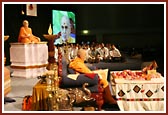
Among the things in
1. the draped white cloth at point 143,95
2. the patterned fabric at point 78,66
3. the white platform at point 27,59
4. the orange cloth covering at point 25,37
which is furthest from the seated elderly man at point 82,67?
the orange cloth covering at point 25,37

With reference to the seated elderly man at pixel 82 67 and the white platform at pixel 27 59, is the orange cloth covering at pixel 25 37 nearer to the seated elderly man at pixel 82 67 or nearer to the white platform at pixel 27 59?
the white platform at pixel 27 59

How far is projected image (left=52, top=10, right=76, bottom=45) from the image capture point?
912cm

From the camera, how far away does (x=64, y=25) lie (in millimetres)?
9406

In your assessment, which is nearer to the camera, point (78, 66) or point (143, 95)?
point (143, 95)

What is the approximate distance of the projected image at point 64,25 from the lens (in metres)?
9.12

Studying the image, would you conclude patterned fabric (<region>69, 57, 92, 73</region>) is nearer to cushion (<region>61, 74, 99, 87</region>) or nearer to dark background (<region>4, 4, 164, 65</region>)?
cushion (<region>61, 74, 99, 87</region>)

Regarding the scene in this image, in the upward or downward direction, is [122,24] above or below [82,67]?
above

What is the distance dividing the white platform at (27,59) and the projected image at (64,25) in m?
2.86

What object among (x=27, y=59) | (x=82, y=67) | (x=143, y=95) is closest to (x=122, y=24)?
(x=27, y=59)

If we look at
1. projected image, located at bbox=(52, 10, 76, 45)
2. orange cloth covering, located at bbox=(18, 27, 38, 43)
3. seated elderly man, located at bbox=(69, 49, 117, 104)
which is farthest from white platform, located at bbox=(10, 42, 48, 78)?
projected image, located at bbox=(52, 10, 76, 45)

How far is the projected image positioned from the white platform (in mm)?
2865

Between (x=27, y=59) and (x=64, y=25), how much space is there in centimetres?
387

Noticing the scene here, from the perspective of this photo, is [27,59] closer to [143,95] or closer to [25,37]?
[25,37]

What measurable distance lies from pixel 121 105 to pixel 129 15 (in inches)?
314
